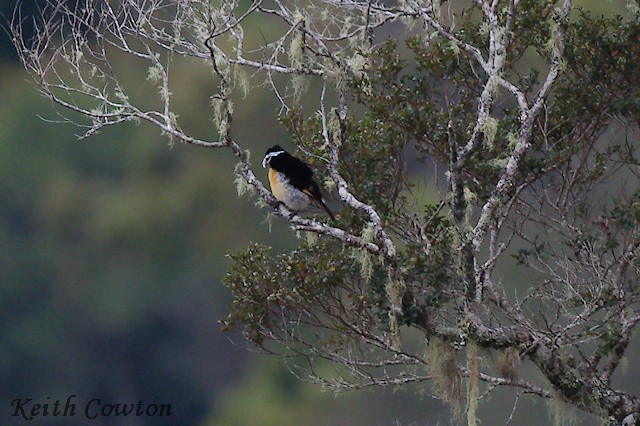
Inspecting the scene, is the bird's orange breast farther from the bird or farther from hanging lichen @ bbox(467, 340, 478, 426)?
hanging lichen @ bbox(467, 340, 478, 426)

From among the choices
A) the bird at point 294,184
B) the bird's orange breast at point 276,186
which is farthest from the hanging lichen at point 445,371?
the bird's orange breast at point 276,186

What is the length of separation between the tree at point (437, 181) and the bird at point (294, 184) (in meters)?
0.11

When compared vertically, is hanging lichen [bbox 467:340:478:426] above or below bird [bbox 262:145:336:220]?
below

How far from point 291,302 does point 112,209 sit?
16554 mm

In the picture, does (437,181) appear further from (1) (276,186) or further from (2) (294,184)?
(1) (276,186)

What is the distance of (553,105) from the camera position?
6.58 m

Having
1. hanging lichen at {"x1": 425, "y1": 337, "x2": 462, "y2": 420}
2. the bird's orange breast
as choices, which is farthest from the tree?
the bird's orange breast

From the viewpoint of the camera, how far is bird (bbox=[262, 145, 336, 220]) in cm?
671

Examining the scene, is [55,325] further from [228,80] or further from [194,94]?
[228,80]

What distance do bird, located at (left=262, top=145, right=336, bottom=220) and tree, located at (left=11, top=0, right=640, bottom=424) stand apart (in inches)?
4.2

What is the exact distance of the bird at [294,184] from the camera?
264 inches

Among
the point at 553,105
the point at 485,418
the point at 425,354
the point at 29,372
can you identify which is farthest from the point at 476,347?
the point at 29,372

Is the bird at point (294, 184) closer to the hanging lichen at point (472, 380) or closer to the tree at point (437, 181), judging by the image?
the tree at point (437, 181)

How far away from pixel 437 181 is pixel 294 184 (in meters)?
0.79
